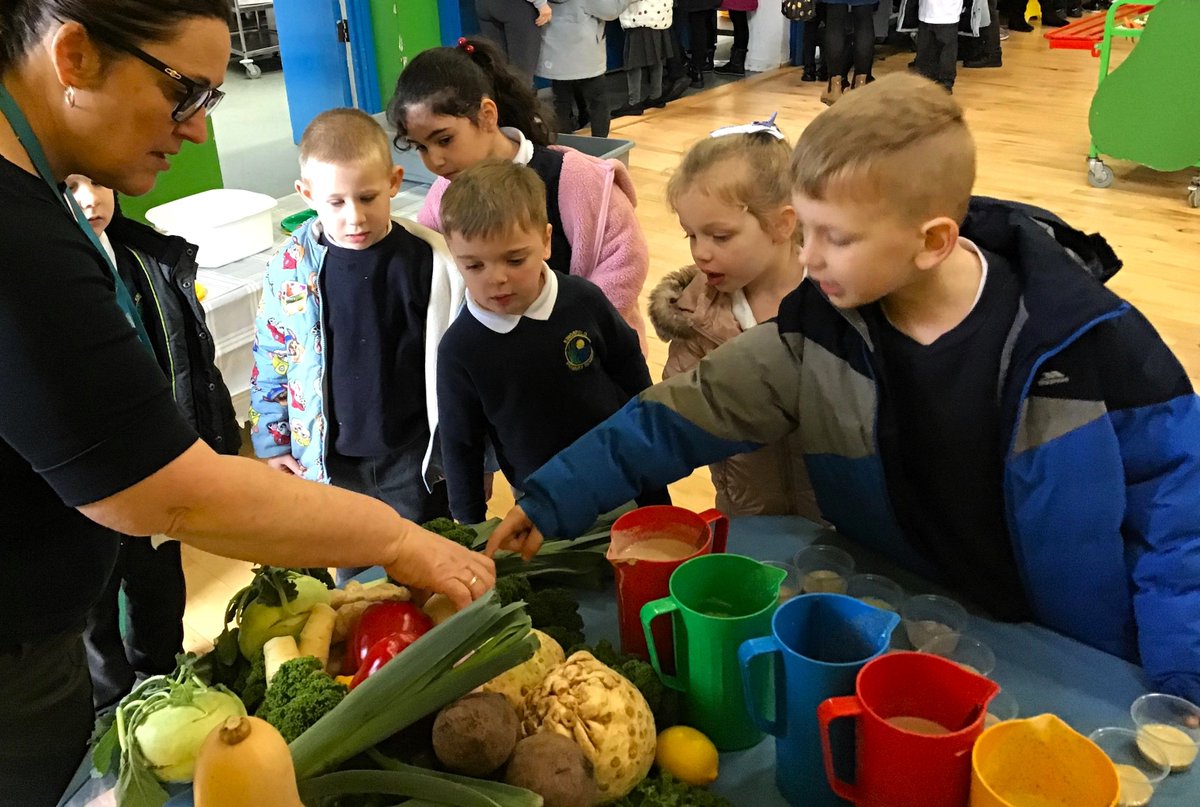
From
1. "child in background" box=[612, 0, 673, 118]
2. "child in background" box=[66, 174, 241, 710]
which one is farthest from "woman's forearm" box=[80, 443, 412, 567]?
Result: "child in background" box=[612, 0, 673, 118]

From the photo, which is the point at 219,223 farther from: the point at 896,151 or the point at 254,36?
the point at 254,36

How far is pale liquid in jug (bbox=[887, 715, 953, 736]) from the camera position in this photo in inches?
33.0

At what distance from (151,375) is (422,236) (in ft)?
3.66

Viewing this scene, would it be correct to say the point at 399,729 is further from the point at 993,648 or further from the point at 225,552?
the point at 993,648

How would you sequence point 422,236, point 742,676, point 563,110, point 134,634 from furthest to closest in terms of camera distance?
point 563,110 < point 134,634 < point 422,236 < point 742,676

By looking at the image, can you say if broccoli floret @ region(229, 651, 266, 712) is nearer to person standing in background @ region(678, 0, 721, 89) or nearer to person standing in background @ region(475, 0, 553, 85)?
person standing in background @ region(475, 0, 553, 85)

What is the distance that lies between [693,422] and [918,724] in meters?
0.51

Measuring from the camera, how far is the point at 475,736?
83 centimetres

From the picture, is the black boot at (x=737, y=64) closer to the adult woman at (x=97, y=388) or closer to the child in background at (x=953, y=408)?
the child in background at (x=953, y=408)

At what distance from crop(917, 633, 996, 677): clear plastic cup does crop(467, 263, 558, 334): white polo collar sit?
88cm

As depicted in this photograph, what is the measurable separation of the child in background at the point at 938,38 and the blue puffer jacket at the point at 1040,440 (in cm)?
562

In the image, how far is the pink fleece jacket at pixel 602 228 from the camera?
2.07 metres

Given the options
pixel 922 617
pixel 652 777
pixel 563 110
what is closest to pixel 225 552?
pixel 652 777

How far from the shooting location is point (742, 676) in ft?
2.81
